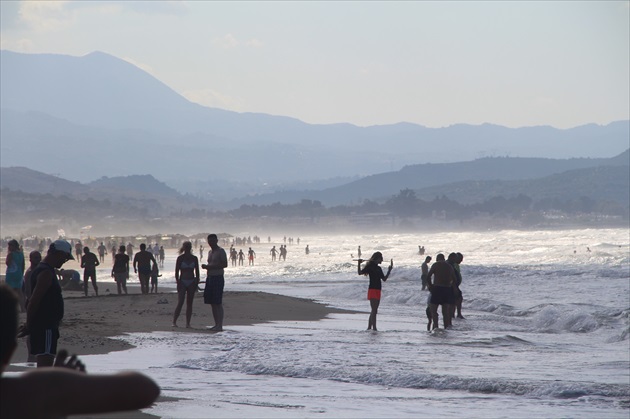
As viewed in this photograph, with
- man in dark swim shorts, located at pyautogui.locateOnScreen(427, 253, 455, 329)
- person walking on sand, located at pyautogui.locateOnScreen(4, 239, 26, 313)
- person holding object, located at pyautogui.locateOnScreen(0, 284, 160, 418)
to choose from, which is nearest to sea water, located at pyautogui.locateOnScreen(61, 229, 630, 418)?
man in dark swim shorts, located at pyautogui.locateOnScreen(427, 253, 455, 329)

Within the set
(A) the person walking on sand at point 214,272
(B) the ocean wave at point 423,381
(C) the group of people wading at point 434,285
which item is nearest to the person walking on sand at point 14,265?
(A) the person walking on sand at point 214,272

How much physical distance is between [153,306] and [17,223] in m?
155

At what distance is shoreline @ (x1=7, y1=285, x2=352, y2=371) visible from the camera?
530 inches

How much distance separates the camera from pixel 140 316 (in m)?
18.5

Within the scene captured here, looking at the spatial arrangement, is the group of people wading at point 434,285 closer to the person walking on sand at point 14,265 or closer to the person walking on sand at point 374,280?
the person walking on sand at point 374,280

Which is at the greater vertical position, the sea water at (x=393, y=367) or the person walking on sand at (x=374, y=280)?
the person walking on sand at (x=374, y=280)

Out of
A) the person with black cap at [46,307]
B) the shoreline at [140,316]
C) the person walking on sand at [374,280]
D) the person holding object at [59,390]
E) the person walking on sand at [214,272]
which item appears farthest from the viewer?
the person walking on sand at [374,280]

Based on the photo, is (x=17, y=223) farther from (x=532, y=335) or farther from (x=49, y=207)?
(x=532, y=335)

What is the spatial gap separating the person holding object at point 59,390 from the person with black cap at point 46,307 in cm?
504

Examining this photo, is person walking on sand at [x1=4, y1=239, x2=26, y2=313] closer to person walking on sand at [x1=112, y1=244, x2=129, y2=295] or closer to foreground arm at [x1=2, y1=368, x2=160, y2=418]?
person walking on sand at [x1=112, y1=244, x2=129, y2=295]

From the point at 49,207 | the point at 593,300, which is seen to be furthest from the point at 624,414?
the point at 49,207

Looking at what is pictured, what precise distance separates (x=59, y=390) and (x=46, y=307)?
5.48 m

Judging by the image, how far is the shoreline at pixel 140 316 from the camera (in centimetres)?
1345

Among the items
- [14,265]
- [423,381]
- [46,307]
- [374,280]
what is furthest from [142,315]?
[46,307]
